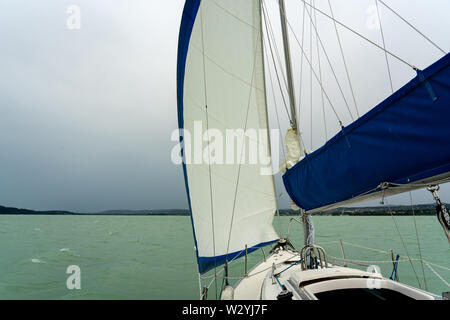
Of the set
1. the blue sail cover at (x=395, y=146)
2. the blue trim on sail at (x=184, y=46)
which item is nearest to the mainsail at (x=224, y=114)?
the blue trim on sail at (x=184, y=46)

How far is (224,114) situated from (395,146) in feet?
10.0

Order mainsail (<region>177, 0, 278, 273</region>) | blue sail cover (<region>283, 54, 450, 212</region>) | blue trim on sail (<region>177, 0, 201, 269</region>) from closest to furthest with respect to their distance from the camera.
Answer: blue sail cover (<region>283, 54, 450, 212</region>)
blue trim on sail (<region>177, 0, 201, 269</region>)
mainsail (<region>177, 0, 278, 273</region>)

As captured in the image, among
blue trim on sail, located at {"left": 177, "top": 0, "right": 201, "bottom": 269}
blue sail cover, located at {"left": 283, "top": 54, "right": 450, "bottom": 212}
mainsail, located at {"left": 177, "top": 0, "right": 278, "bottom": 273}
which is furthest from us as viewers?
mainsail, located at {"left": 177, "top": 0, "right": 278, "bottom": 273}

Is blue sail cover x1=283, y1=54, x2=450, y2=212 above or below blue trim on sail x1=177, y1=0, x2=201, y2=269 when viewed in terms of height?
below

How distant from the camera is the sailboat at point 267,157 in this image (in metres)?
1.52

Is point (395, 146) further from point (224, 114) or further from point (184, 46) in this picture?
point (184, 46)

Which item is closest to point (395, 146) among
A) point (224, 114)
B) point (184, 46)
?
point (224, 114)

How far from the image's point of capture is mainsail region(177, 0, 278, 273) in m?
3.88

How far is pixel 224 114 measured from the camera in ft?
13.9

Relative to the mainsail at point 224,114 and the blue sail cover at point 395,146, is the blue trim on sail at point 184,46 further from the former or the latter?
the blue sail cover at point 395,146

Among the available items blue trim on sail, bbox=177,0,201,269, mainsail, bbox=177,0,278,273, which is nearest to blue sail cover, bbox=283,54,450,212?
mainsail, bbox=177,0,278,273

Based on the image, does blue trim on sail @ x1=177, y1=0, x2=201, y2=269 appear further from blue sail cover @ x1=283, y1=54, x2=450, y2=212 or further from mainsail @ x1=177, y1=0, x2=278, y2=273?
blue sail cover @ x1=283, y1=54, x2=450, y2=212
